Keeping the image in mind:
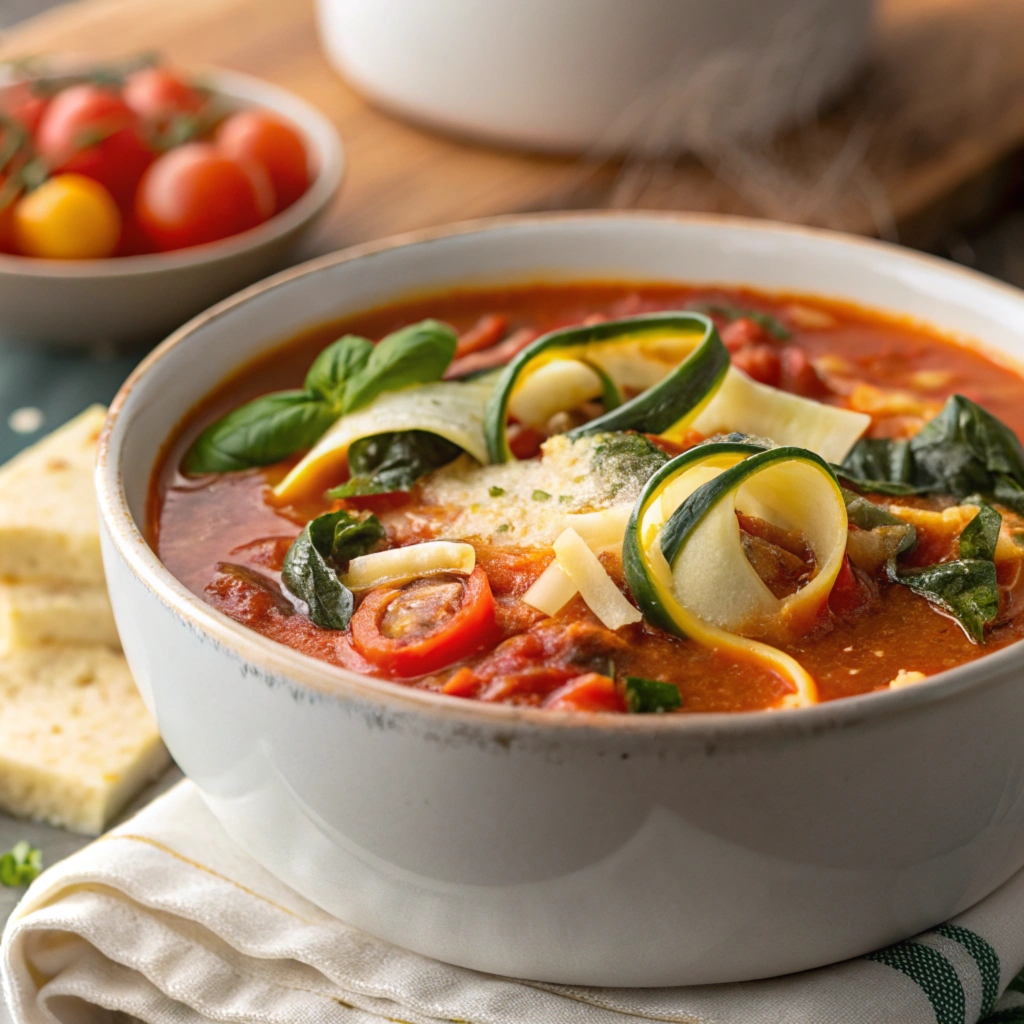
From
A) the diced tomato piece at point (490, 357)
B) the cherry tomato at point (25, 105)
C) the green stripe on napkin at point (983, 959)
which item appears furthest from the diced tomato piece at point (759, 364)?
the cherry tomato at point (25, 105)

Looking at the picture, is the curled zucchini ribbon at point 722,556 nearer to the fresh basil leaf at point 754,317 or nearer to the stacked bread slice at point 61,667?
the fresh basil leaf at point 754,317

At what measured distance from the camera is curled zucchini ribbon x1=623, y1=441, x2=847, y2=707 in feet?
7.39

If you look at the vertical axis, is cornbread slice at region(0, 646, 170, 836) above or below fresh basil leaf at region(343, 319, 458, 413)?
below

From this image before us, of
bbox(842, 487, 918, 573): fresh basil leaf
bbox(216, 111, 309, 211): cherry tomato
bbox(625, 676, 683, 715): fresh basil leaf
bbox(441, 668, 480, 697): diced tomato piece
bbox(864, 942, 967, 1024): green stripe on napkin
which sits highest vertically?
bbox(842, 487, 918, 573): fresh basil leaf

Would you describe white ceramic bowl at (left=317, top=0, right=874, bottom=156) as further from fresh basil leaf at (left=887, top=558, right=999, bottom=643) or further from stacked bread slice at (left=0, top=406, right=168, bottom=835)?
fresh basil leaf at (left=887, top=558, right=999, bottom=643)

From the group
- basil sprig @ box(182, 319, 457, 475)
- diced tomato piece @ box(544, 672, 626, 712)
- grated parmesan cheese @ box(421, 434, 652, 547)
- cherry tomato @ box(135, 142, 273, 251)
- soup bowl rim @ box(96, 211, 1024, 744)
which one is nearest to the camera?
soup bowl rim @ box(96, 211, 1024, 744)

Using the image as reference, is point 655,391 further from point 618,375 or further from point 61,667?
point 61,667

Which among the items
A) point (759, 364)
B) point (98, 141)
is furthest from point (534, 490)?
point (98, 141)

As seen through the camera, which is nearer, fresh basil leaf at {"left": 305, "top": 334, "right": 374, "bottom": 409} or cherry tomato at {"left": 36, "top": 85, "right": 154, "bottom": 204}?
fresh basil leaf at {"left": 305, "top": 334, "right": 374, "bottom": 409}

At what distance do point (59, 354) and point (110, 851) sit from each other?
8.20 ft

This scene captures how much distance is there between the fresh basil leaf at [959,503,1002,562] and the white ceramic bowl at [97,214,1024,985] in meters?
0.54

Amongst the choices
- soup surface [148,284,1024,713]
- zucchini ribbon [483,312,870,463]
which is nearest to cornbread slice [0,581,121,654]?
soup surface [148,284,1024,713]

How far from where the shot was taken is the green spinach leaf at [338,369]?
299cm

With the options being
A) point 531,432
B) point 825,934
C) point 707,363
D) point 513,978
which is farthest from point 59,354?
point 825,934
